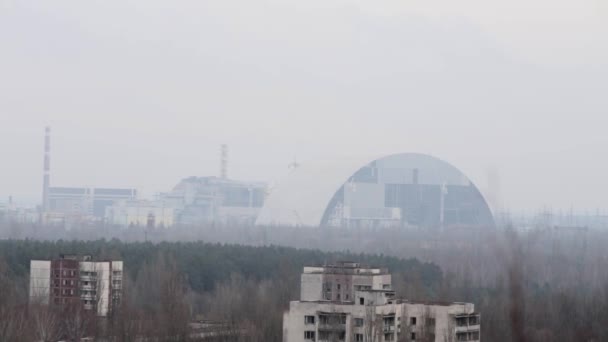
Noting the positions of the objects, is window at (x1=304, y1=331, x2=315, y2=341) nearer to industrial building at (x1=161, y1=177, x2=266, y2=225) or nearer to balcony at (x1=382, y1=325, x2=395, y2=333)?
balcony at (x1=382, y1=325, x2=395, y2=333)

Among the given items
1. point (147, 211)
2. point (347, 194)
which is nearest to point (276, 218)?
point (347, 194)

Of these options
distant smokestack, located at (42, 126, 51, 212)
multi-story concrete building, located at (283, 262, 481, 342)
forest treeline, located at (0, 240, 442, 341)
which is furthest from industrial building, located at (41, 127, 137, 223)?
multi-story concrete building, located at (283, 262, 481, 342)

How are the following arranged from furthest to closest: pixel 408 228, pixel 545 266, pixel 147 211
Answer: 1. pixel 147 211
2. pixel 408 228
3. pixel 545 266

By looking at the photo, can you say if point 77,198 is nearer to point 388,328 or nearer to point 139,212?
A: point 139,212

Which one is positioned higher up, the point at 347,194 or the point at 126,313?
the point at 347,194

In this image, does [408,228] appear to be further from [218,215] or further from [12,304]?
[12,304]

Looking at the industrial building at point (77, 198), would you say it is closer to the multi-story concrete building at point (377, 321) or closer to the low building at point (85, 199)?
the low building at point (85, 199)
